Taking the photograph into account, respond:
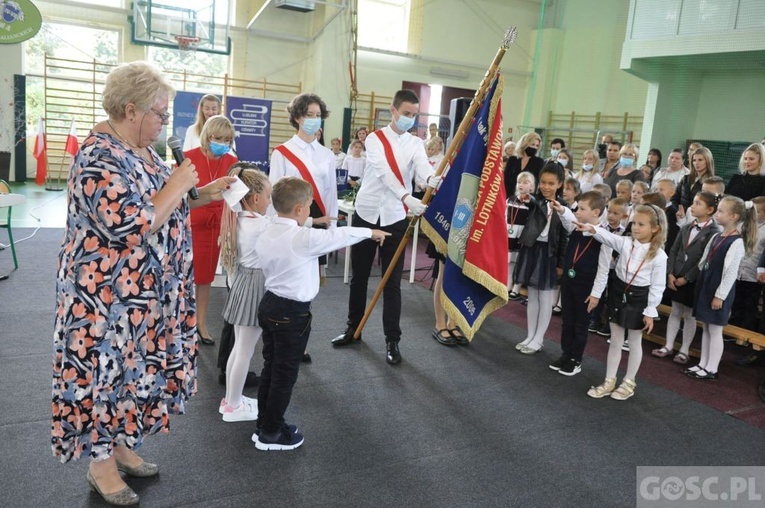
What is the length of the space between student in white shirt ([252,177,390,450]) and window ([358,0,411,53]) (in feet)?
40.0

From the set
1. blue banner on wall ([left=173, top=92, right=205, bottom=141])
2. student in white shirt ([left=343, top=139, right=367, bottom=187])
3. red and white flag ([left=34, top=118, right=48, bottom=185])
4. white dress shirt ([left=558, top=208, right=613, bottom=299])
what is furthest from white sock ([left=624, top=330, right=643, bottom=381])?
red and white flag ([left=34, top=118, right=48, bottom=185])

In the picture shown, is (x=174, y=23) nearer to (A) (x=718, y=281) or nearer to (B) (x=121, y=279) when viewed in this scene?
(A) (x=718, y=281)

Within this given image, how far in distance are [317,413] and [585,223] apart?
6.49ft

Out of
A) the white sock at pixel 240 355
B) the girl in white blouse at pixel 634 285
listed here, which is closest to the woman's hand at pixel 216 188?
the white sock at pixel 240 355

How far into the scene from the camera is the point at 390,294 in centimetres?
394

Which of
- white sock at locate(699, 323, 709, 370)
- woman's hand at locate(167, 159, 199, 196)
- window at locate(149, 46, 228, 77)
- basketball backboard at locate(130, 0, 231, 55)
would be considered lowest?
white sock at locate(699, 323, 709, 370)

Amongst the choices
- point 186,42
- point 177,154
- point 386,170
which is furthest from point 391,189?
point 186,42

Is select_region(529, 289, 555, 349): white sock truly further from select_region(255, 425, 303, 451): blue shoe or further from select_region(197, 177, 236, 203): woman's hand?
select_region(197, 177, 236, 203): woman's hand

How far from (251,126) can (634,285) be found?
641 cm

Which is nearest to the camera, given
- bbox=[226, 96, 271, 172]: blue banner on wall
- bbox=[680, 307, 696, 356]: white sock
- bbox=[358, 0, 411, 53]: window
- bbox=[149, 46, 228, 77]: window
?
bbox=[680, 307, 696, 356]: white sock

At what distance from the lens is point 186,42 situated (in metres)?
10.9

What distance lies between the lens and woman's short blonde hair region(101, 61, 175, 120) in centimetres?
188

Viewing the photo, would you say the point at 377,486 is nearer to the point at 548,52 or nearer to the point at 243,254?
the point at 243,254

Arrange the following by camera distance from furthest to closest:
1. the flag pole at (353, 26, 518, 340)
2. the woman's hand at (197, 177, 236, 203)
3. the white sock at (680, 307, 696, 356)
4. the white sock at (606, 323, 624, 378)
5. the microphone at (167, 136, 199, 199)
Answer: the white sock at (680, 307, 696, 356)
the white sock at (606, 323, 624, 378)
the flag pole at (353, 26, 518, 340)
the woman's hand at (197, 177, 236, 203)
the microphone at (167, 136, 199, 199)
